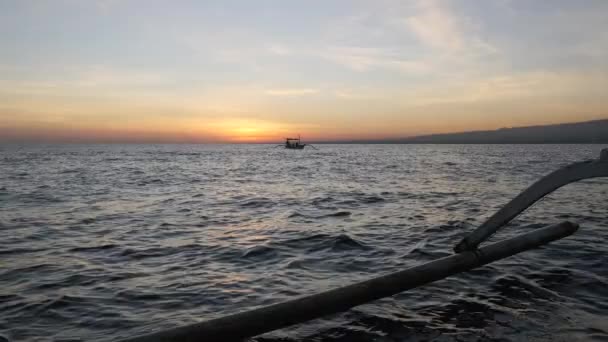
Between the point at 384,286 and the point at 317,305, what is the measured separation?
3.25 ft

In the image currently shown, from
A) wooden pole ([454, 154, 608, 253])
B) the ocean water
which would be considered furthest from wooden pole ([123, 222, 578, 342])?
the ocean water

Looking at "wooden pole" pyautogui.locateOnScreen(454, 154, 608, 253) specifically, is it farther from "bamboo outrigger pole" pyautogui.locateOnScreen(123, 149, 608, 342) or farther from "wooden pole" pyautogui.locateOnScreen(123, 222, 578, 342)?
"wooden pole" pyautogui.locateOnScreen(123, 222, 578, 342)

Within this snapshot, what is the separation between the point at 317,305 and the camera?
4.11 m

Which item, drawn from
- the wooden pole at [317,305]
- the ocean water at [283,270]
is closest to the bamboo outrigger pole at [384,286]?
the wooden pole at [317,305]

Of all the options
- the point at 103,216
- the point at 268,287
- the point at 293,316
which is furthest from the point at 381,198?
the point at 293,316

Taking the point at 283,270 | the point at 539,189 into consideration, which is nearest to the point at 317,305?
the point at 539,189

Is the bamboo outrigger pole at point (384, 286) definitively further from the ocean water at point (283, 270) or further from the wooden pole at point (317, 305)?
the ocean water at point (283, 270)

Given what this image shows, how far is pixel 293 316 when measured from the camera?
3943 mm

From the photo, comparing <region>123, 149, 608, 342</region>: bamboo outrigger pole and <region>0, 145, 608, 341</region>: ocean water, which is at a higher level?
<region>123, 149, 608, 342</region>: bamboo outrigger pole

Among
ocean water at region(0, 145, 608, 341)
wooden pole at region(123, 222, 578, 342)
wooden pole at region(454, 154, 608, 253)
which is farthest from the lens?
ocean water at region(0, 145, 608, 341)

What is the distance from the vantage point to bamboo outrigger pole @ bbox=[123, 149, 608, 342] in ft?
11.5

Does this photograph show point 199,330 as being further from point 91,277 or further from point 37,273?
point 37,273

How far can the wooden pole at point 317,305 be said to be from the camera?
3.45 m

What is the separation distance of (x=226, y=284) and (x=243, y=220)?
26.0 ft
